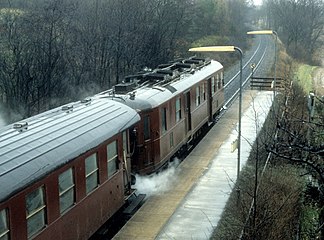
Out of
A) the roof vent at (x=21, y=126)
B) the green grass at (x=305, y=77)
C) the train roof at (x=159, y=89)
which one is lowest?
the green grass at (x=305, y=77)

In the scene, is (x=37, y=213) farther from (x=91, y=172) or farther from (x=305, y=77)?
(x=305, y=77)

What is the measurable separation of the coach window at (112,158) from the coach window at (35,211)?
11.3 ft

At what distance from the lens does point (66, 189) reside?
1102cm

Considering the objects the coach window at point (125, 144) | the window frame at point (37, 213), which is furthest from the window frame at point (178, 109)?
the window frame at point (37, 213)

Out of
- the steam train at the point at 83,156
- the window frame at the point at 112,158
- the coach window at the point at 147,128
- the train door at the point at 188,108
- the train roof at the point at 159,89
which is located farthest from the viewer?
the train door at the point at 188,108

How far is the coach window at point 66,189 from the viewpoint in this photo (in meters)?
10.8

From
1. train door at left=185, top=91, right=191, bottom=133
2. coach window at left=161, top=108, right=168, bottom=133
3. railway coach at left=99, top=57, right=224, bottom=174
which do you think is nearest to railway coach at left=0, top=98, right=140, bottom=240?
railway coach at left=99, top=57, right=224, bottom=174

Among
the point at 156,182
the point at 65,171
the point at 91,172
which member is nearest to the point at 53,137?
the point at 65,171

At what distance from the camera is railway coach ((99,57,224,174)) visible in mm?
16953

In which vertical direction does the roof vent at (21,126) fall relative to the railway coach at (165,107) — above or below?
above

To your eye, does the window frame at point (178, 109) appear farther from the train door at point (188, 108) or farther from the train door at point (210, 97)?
the train door at point (210, 97)

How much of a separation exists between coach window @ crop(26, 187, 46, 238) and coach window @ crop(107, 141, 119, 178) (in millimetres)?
3441

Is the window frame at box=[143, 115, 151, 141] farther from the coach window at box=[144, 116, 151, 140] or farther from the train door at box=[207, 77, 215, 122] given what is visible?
the train door at box=[207, 77, 215, 122]

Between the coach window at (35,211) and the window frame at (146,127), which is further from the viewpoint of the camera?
the window frame at (146,127)
